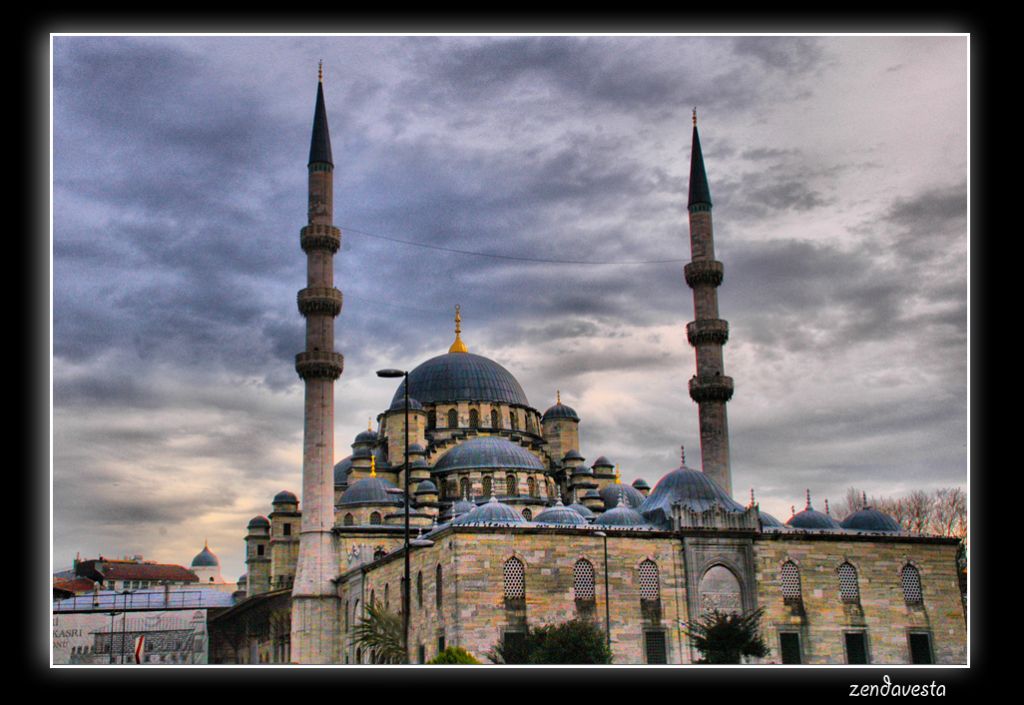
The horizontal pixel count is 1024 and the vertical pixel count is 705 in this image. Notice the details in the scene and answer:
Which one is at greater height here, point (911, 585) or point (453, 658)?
point (911, 585)

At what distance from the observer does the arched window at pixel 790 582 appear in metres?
36.8

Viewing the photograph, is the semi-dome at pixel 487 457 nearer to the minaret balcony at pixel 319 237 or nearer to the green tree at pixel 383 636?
the minaret balcony at pixel 319 237

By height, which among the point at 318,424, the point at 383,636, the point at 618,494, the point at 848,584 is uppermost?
the point at 318,424

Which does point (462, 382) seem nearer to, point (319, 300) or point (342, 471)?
point (342, 471)

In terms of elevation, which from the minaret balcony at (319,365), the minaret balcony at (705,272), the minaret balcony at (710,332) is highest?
the minaret balcony at (705,272)

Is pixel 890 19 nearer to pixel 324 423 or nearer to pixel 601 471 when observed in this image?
pixel 324 423

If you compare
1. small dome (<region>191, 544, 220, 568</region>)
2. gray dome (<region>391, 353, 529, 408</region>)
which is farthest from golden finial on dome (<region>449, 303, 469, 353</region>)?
small dome (<region>191, 544, 220, 568</region>)

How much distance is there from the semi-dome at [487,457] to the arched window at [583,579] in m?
13.6

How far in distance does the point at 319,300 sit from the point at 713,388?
1491 cm

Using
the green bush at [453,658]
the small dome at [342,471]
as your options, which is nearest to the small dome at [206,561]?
the small dome at [342,471]

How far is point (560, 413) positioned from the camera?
56.3 m

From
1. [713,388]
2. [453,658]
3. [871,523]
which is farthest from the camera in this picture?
[713,388]

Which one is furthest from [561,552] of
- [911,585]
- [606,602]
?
[911,585]
